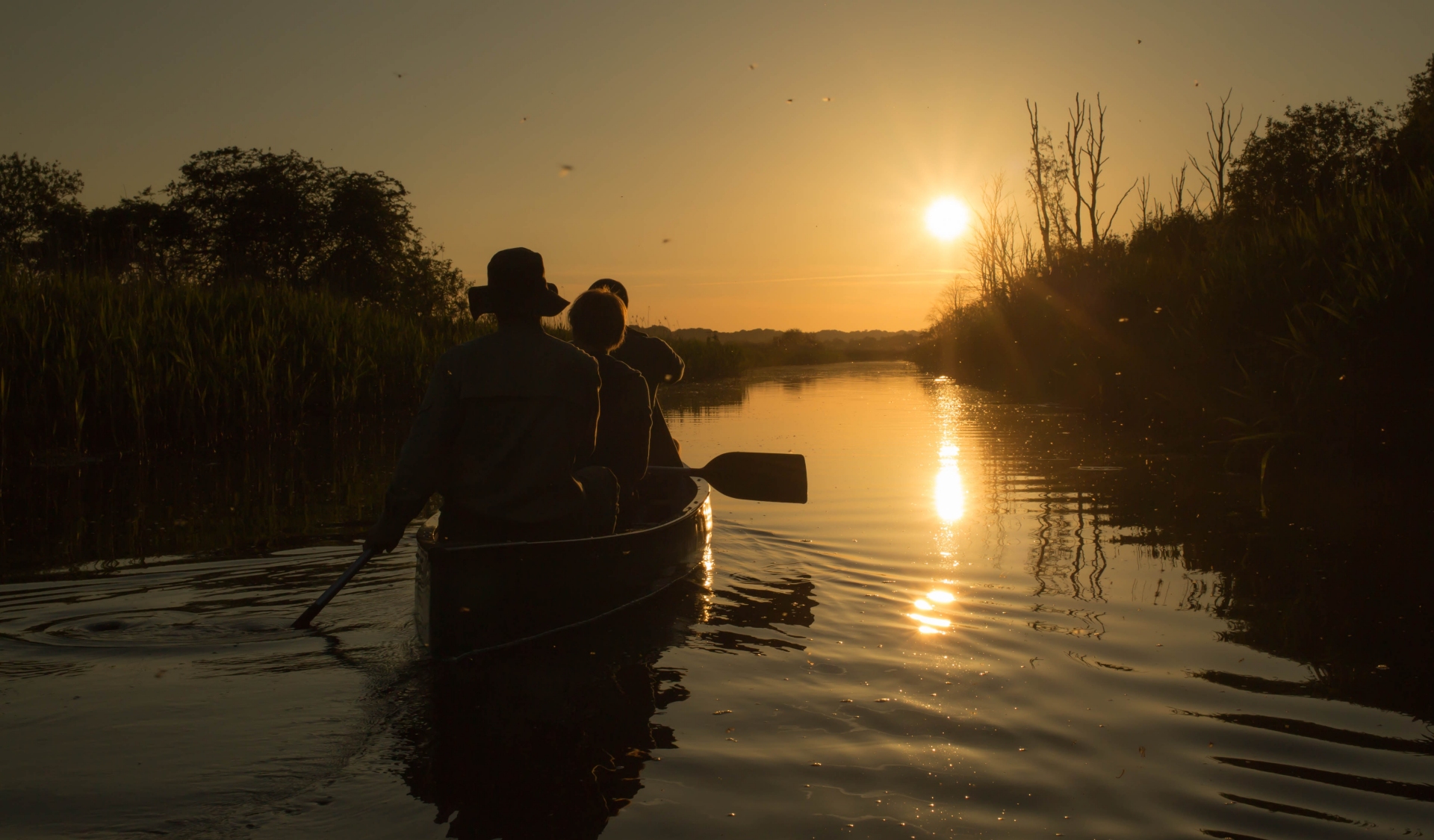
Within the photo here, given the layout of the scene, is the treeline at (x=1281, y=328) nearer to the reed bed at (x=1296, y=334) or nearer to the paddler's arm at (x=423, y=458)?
the reed bed at (x=1296, y=334)

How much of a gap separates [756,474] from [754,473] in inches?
0.6

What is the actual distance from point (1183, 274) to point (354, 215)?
124ft

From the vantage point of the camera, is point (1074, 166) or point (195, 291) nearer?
point (195, 291)

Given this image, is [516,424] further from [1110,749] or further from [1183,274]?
[1183,274]

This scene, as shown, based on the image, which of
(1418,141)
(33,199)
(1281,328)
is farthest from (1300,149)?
(33,199)

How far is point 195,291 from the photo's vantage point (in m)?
11.7

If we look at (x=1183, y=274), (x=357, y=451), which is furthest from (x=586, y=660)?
(x=1183, y=274)

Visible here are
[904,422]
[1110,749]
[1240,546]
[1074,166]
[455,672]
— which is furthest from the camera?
[1074,166]

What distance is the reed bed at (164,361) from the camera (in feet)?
30.4

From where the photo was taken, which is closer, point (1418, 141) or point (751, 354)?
point (1418, 141)

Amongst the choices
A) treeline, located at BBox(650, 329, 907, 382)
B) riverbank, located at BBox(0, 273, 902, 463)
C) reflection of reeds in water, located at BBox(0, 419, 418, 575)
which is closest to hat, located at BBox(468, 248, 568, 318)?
reflection of reeds in water, located at BBox(0, 419, 418, 575)

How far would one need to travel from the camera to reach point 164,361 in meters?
10.5

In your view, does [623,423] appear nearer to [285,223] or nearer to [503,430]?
[503,430]

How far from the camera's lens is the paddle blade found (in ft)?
21.9
